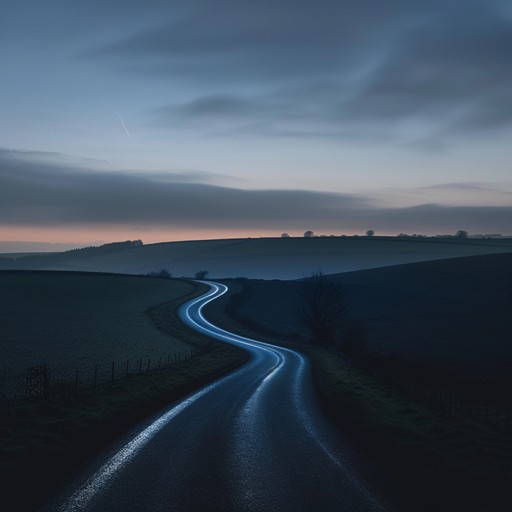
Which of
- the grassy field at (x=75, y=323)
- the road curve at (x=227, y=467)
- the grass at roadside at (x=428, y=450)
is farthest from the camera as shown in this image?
Result: the grassy field at (x=75, y=323)

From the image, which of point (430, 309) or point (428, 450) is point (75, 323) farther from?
point (428, 450)

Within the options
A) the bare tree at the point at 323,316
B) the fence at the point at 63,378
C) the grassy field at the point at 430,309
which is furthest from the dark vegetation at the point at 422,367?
the fence at the point at 63,378

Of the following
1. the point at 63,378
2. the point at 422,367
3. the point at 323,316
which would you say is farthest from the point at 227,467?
the point at 323,316

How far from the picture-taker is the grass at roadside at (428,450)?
1051 cm

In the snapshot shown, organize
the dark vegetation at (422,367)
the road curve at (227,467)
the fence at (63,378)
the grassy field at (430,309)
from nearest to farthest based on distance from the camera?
the road curve at (227,467)
the dark vegetation at (422,367)
the fence at (63,378)
the grassy field at (430,309)

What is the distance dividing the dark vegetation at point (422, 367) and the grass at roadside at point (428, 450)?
3 centimetres

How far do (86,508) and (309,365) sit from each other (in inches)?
1409

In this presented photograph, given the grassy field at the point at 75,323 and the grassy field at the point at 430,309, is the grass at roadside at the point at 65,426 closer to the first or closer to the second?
the grassy field at the point at 75,323

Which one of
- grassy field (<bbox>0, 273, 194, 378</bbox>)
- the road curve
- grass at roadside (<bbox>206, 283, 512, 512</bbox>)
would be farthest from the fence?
grass at roadside (<bbox>206, 283, 512, 512</bbox>)

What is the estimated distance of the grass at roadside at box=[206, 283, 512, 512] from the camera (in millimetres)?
10508

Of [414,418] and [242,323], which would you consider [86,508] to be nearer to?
[414,418]

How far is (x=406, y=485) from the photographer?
36.8 feet

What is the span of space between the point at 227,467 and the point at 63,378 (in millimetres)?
22001

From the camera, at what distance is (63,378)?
31.5 m
